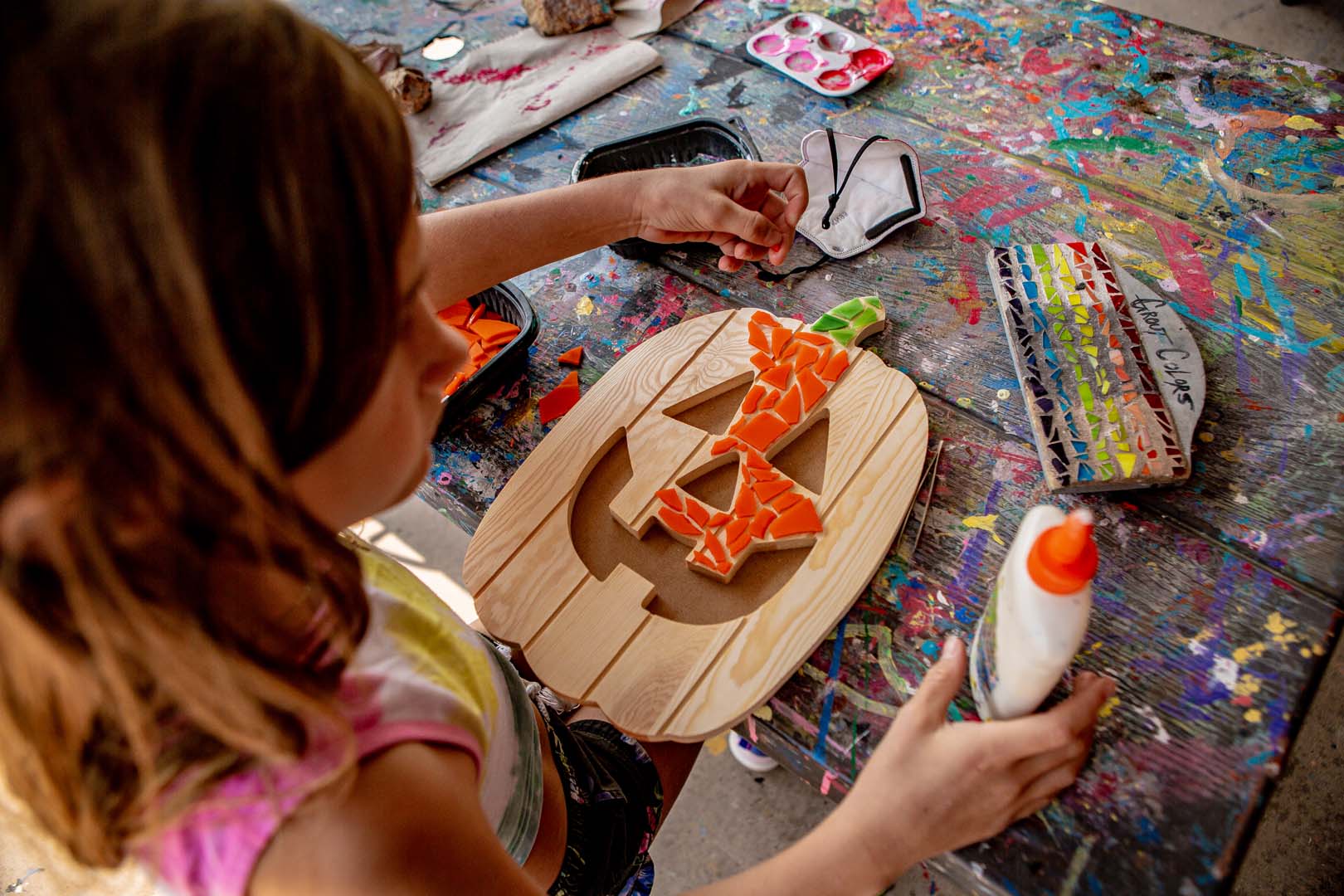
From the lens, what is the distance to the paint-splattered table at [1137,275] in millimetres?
650

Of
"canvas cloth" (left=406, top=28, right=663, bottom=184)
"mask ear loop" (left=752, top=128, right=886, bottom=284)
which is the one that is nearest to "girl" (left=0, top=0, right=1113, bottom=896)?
"mask ear loop" (left=752, top=128, right=886, bottom=284)

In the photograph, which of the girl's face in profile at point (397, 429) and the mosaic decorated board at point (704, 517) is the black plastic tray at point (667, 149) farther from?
the girl's face in profile at point (397, 429)

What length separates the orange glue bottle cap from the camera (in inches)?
21.3

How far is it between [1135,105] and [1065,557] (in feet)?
2.86

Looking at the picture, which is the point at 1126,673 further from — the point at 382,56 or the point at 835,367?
the point at 382,56

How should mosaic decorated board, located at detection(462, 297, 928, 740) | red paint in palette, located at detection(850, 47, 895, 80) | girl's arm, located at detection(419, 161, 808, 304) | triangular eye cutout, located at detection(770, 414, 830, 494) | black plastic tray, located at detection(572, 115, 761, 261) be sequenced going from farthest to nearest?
red paint in palette, located at detection(850, 47, 895, 80)
black plastic tray, located at detection(572, 115, 761, 261)
girl's arm, located at detection(419, 161, 808, 304)
triangular eye cutout, located at detection(770, 414, 830, 494)
mosaic decorated board, located at detection(462, 297, 928, 740)

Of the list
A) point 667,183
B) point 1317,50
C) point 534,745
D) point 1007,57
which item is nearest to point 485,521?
point 534,745

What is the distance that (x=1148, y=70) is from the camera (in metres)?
1.14

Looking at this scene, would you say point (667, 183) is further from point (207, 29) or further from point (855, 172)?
point (207, 29)

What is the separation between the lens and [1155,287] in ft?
3.05

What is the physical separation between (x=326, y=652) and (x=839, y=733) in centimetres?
44

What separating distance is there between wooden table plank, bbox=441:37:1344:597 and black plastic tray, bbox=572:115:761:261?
66mm

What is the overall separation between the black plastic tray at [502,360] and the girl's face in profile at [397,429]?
1.23ft

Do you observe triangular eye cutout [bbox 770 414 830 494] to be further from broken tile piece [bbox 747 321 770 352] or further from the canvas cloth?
the canvas cloth
